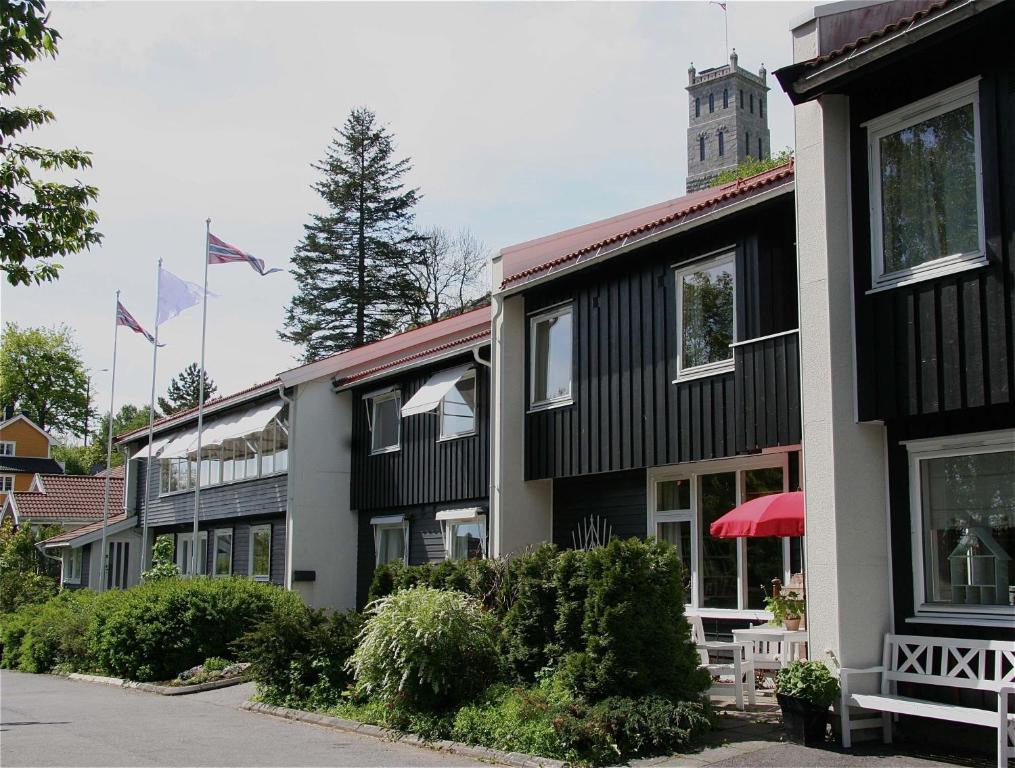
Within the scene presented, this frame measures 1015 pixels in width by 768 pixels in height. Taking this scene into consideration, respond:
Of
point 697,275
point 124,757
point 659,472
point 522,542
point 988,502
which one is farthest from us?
point 522,542

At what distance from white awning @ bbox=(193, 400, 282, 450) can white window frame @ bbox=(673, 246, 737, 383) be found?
1248cm

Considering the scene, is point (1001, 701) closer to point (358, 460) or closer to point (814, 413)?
point (814, 413)

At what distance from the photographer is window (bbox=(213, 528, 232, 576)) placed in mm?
29484

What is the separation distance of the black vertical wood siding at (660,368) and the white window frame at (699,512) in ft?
→ 2.38

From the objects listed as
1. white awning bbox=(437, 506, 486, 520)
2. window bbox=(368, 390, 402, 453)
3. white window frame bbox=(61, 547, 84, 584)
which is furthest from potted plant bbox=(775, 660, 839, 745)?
white window frame bbox=(61, 547, 84, 584)

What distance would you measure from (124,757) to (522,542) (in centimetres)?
805

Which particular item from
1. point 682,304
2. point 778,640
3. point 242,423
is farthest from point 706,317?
point 242,423

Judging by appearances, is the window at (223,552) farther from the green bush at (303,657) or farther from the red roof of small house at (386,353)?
the green bush at (303,657)

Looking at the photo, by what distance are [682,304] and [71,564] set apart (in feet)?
104

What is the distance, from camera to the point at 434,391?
66.4ft

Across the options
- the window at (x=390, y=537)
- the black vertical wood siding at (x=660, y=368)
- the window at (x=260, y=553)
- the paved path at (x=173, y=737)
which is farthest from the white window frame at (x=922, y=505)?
the window at (x=260, y=553)

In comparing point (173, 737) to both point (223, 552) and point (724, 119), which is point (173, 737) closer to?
point (223, 552)

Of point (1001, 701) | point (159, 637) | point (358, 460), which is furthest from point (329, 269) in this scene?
point (1001, 701)

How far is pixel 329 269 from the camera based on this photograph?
53.2 m
